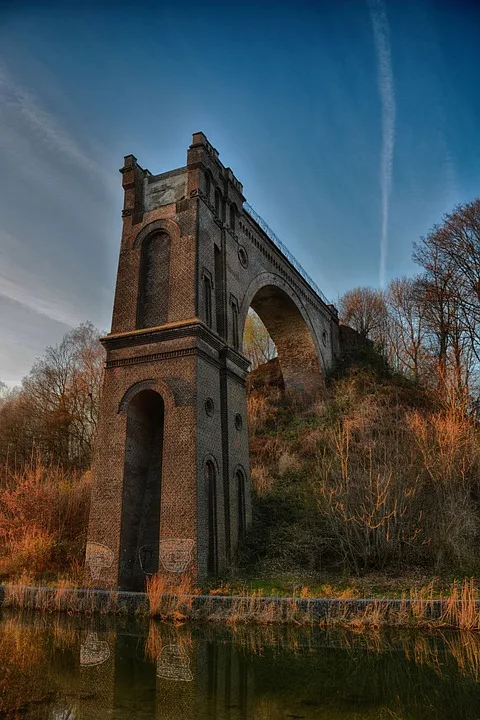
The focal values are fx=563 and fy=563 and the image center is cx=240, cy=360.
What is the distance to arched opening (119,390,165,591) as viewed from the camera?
42.5 feet

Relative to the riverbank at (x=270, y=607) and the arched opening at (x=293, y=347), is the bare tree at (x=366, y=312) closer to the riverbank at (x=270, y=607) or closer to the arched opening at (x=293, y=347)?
the arched opening at (x=293, y=347)

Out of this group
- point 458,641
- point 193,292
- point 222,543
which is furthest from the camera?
point 193,292

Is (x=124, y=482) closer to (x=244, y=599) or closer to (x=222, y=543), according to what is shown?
(x=222, y=543)

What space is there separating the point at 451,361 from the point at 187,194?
46.5 feet

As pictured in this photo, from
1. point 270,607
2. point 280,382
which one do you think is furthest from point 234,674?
point 280,382

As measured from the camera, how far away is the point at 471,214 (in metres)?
22.8

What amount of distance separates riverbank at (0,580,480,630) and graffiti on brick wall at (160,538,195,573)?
888mm

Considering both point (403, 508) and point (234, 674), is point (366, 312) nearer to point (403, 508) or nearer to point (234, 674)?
point (403, 508)

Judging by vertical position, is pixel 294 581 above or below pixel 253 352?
below

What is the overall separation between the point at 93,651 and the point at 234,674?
2328mm

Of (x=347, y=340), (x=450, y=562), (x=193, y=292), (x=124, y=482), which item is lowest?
(x=450, y=562)

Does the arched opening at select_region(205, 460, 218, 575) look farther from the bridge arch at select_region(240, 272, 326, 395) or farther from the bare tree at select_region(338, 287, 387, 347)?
the bare tree at select_region(338, 287, 387, 347)

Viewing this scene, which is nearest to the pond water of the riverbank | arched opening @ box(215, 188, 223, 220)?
the riverbank

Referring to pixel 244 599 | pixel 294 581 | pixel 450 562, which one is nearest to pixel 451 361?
pixel 450 562
